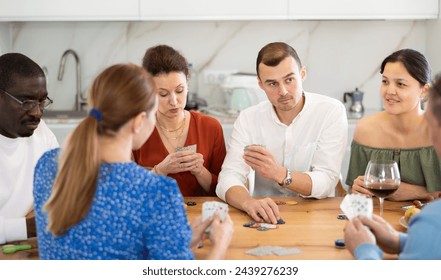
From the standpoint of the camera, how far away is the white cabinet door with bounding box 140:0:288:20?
4.19 meters

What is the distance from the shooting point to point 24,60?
2176 mm

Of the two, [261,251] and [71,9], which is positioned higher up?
[71,9]

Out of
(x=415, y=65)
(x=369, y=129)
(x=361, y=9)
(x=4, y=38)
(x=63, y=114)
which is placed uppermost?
(x=361, y=9)

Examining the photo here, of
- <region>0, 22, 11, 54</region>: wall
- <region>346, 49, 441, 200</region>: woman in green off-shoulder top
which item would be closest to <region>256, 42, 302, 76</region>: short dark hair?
<region>346, 49, 441, 200</region>: woman in green off-shoulder top

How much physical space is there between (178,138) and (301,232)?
93cm

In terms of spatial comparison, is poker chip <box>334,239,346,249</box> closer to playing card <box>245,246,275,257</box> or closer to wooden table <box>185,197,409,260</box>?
wooden table <box>185,197,409,260</box>

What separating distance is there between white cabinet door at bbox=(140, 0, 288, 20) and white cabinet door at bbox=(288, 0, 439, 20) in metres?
0.11

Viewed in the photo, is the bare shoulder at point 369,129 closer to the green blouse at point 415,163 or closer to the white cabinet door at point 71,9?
the green blouse at point 415,163

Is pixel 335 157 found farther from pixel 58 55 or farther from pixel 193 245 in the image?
pixel 58 55

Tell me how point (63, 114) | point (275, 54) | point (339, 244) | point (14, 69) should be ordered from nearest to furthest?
point (339, 244)
point (14, 69)
point (275, 54)
point (63, 114)

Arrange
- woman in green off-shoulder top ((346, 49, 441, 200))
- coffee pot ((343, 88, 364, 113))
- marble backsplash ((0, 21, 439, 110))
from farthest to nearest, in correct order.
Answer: marble backsplash ((0, 21, 439, 110)) → coffee pot ((343, 88, 364, 113)) → woman in green off-shoulder top ((346, 49, 441, 200))

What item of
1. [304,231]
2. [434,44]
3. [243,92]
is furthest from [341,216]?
[434,44]

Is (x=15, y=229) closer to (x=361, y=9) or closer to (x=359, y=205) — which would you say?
(x=359, y=205)

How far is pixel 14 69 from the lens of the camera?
2.14 metres
